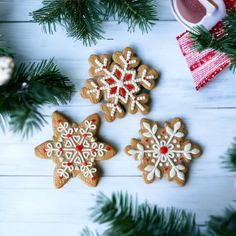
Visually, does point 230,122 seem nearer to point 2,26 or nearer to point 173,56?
point 173,56

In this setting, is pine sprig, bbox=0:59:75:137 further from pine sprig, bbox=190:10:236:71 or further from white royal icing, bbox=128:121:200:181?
pine sprig, bbox=190:10:236:71

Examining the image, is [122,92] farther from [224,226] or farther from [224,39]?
[224,226]

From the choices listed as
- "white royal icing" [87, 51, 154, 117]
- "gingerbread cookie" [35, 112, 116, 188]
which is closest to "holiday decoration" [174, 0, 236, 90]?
"white royal icing" [87, 51, 154, 117]

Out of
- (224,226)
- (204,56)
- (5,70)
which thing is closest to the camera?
(224,226)

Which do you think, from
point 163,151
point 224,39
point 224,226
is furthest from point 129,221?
point 224,39

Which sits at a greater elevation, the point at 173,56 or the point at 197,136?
the point at 173,56

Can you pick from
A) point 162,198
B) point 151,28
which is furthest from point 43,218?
point 151,28
